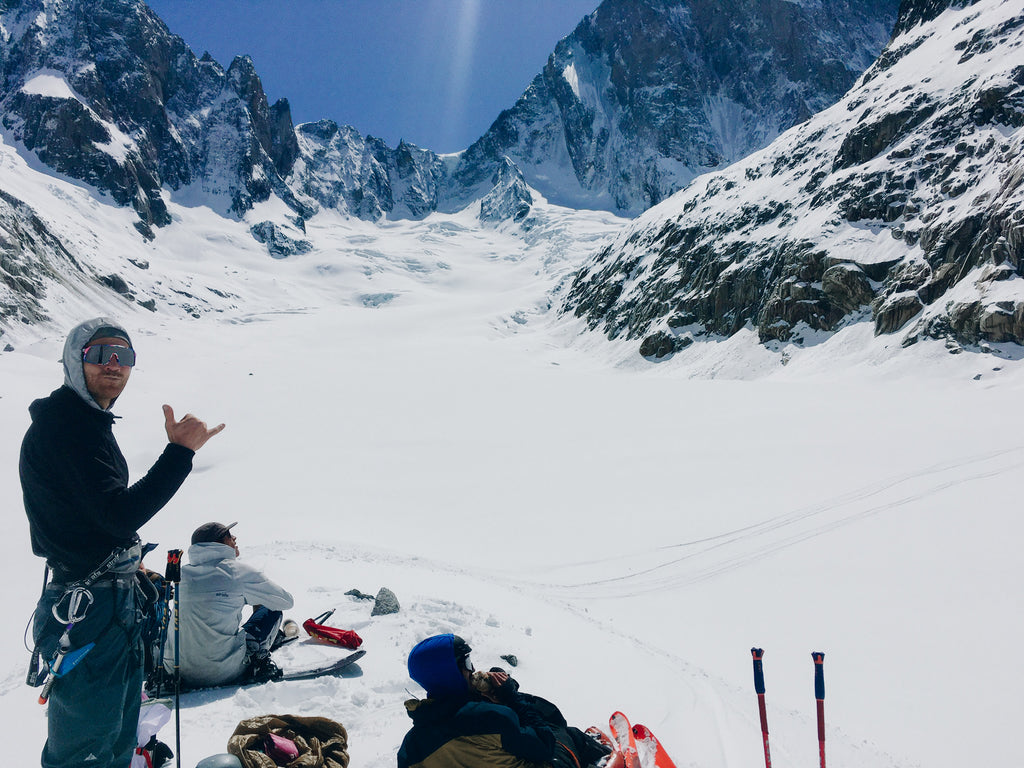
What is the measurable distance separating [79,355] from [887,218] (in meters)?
54.4

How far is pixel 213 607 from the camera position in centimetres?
557

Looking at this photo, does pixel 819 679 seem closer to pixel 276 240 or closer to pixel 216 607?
pixel 216 607

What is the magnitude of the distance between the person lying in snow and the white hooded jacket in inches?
85.7

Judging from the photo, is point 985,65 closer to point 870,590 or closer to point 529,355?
point 529,355

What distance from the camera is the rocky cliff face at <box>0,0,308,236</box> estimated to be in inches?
5157

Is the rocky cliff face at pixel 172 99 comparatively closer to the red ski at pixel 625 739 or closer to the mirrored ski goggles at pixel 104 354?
the mirrored ski goggles at pixel 104 354

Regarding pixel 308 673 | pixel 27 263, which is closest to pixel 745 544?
pixel 308 673

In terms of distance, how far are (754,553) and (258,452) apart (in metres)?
21.7

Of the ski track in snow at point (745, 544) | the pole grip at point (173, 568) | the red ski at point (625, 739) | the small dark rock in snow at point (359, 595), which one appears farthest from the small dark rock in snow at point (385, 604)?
the ski track in snow at point (745, 544)

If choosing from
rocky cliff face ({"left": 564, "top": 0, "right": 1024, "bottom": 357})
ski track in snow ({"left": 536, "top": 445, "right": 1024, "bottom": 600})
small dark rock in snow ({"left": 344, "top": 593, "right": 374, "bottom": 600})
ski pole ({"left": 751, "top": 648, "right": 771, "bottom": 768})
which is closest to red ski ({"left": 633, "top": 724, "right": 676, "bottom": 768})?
ski pole ({"left": 751, "top": 648, "right": 771, "bottom": 768})

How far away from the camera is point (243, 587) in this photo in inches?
224

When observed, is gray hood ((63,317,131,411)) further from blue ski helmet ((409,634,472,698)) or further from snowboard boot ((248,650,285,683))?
snowboard boot ((248,650,285,683))

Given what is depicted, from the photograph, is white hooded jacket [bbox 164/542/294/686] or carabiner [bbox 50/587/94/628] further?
white hooded jacket [bbox 164/542/294/686]

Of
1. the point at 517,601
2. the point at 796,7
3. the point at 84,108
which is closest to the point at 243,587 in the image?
the point at 517,601
